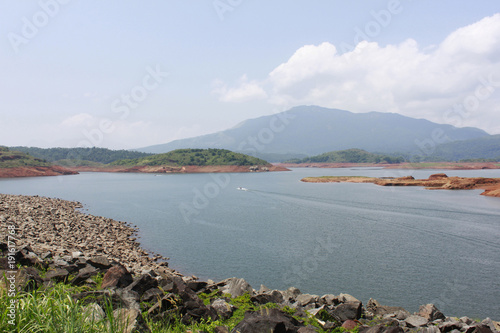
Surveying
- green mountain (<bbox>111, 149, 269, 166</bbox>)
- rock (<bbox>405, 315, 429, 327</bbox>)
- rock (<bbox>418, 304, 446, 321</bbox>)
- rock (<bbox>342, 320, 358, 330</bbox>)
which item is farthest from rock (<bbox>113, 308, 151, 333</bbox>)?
green mountain (<bbox>111, 149, 269, 166</bbox>)

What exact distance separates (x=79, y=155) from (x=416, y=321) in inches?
7702

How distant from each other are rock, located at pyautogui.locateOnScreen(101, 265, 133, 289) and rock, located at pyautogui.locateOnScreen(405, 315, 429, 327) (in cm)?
790

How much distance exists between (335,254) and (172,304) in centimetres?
1376

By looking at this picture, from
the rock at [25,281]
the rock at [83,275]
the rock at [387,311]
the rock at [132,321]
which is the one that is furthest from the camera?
the rock at [387,311]

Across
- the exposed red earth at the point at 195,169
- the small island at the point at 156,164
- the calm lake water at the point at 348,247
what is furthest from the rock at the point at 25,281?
the exposed red earth at the point at 195,169

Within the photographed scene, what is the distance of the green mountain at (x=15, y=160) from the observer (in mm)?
100731

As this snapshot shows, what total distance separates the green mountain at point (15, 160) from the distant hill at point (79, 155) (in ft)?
147

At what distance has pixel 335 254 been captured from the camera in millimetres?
18938

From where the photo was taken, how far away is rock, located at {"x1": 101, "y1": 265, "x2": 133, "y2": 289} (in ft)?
27.1

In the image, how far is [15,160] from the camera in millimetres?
104875

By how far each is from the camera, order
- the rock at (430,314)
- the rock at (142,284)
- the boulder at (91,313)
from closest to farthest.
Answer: the boulder at (91,313)
the rock at (142,284)
the rock at (430,314)

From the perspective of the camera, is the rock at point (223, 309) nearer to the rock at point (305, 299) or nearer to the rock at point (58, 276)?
the rock at point (305, 299)

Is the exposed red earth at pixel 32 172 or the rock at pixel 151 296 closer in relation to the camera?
the rock at pixel 151 296

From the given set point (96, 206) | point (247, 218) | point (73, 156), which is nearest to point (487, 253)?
point (247, 218)
